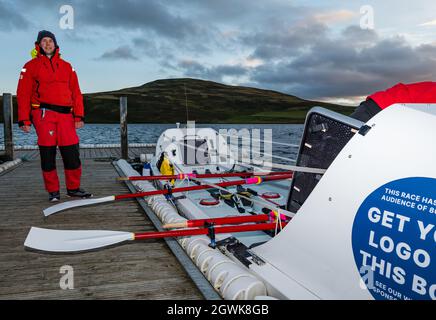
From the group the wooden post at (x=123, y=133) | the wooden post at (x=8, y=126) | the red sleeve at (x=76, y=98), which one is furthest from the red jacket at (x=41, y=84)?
the wooden post at (x=123, y=133)

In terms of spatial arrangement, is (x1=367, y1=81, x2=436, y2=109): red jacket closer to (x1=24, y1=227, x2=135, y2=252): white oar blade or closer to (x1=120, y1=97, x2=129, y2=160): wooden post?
(x1=24, y1=227, x2=135, y2=252): white oar blade

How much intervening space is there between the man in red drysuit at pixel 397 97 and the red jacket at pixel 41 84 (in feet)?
16.1

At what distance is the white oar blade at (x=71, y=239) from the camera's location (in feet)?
12.7

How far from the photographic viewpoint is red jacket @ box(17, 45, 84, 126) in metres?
5.93

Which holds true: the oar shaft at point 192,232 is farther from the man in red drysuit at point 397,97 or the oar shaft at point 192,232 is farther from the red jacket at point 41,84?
the red jacket at point 41,84

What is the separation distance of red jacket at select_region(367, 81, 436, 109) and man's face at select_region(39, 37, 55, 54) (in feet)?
17.1

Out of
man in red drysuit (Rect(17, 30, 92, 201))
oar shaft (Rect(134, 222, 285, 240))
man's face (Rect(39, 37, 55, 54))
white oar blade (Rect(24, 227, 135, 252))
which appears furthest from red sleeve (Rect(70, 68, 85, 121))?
oar shaft (Rect(134, 222, 285, 240))

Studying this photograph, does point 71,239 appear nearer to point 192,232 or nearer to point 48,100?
point 192,232

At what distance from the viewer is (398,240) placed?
2.13 meters

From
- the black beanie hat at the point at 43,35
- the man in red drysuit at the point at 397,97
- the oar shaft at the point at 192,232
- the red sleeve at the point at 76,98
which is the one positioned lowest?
the oar shaft at the point at 192,232

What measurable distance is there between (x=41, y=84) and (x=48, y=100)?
28 cm
